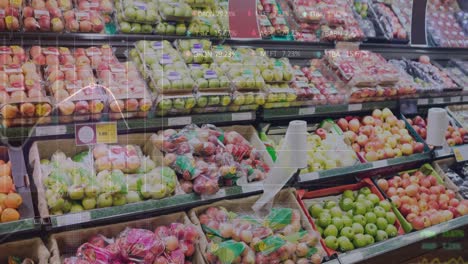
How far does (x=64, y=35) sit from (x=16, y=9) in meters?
0.26

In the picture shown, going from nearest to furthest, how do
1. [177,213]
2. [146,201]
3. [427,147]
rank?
[146,201]
[177,213]
[427,147]

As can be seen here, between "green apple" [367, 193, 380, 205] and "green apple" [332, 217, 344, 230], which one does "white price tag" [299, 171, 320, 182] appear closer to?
"green apple" [332, 217, 344, 230]

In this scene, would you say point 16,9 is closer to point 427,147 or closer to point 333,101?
point 333,101

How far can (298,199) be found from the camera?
2.59 m

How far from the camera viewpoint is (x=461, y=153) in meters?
3.28

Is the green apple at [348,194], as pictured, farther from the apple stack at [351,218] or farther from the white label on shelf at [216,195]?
the white label on shelf at [216,195]

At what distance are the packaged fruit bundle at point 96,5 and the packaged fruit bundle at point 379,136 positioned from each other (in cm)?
164

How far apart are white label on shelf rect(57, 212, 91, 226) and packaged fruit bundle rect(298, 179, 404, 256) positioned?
1.16 meters

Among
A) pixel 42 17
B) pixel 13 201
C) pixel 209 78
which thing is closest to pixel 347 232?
pixel 209 78

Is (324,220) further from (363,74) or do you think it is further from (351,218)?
(363,74)

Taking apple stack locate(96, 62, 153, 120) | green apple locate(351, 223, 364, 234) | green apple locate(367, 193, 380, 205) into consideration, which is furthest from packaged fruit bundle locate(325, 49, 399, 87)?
apple stack locate(96, 62, 153, 120)

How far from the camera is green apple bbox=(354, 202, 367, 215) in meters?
2.71

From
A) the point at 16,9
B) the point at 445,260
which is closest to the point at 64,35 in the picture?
the point at 16,9

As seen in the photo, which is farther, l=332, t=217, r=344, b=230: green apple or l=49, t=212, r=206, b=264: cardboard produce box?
l=332, t=217, r=344, b=230: green apple
